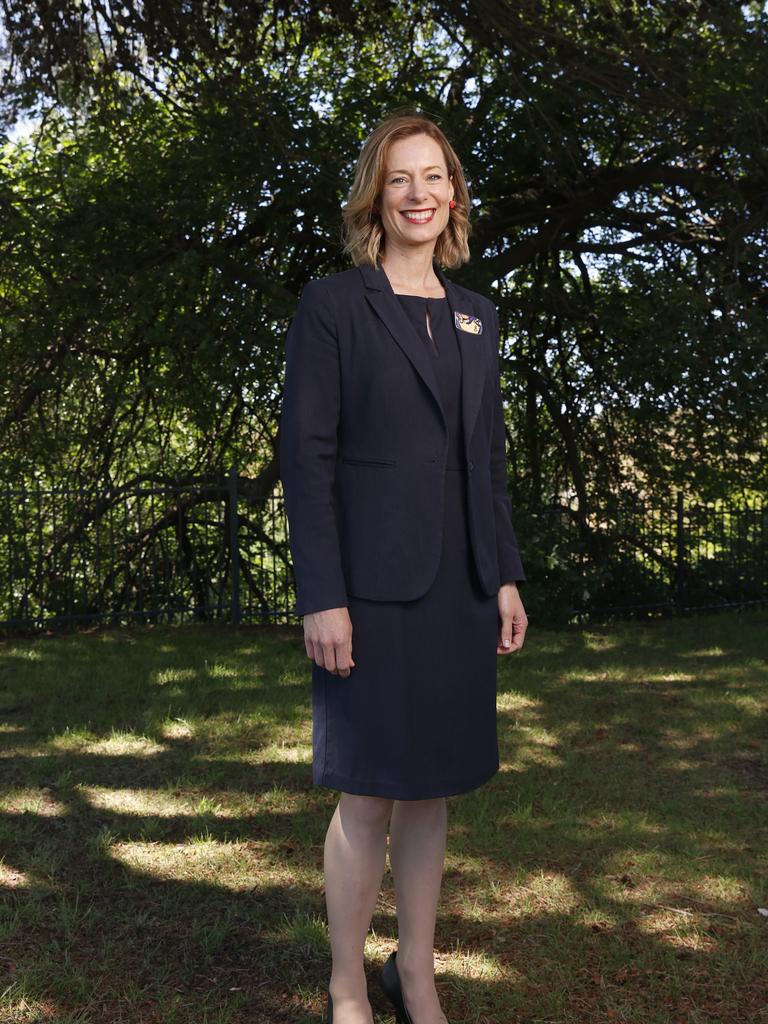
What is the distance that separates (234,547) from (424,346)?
844cm

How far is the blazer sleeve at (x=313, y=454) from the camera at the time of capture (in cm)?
233

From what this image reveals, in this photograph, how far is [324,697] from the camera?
2.43 metres

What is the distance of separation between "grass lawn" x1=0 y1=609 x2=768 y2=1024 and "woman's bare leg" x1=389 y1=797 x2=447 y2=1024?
0.85 ft

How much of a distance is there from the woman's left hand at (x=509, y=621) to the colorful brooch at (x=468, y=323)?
0.66 metres

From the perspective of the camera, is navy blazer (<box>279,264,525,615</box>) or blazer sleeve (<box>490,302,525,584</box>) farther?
blazer sleeve (<box>490,302,525,584</box>)

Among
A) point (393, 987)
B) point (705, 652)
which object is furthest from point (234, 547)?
point (393, 987)

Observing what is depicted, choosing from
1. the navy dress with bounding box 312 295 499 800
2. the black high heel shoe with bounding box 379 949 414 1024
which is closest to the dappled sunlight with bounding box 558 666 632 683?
the black high heel shoe with bounding box 379 949 414 1024

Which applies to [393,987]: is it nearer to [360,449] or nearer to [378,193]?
[360,449]

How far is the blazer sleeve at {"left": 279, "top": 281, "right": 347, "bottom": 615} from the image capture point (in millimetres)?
2330

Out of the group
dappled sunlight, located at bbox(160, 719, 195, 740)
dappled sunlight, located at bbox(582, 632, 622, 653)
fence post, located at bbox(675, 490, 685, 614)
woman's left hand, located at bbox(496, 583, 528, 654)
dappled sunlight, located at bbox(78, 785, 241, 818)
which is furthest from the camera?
fence post, located at bbox(675, 490, 685, 614)

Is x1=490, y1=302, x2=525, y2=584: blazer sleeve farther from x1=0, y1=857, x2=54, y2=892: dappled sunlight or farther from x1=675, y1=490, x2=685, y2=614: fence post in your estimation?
x1=675, y1=490, x2=685, y2=614: fence post

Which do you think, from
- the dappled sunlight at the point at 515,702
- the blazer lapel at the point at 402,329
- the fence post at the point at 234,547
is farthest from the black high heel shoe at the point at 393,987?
the fence post at the point at 234,547

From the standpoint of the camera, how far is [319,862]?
3.83 metres

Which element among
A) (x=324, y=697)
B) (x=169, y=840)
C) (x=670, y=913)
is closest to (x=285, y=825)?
(x=169, y=840)
